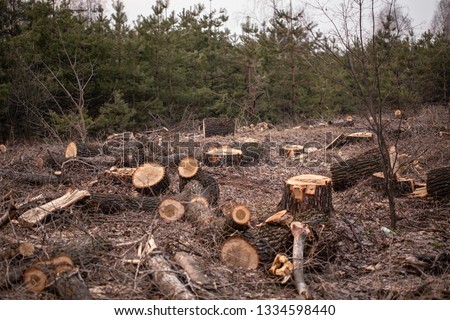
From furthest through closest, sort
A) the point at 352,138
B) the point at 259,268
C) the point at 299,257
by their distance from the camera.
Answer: the point at 352,138, the point at 259,268, the point at 299,257

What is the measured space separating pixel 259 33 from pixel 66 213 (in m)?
15.7

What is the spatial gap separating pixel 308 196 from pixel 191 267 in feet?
6.38

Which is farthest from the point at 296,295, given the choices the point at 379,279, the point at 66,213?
the point at 66,213

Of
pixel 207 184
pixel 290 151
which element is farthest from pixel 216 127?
pixel 207 184

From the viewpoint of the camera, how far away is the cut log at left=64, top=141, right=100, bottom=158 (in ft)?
27.3

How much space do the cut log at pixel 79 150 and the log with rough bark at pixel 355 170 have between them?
4523 millimetres

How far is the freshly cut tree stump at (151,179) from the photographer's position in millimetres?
6332

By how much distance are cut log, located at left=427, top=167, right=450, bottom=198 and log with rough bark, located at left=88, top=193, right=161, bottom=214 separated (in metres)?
3.70

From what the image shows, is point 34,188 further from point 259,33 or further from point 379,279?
point 259,33

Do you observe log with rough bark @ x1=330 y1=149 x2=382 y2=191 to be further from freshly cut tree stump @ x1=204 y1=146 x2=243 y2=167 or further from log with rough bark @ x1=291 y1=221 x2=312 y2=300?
log with rough bark @ x1=291 y1=221 x2=312 y2=300

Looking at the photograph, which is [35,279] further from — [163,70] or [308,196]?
[163,70]

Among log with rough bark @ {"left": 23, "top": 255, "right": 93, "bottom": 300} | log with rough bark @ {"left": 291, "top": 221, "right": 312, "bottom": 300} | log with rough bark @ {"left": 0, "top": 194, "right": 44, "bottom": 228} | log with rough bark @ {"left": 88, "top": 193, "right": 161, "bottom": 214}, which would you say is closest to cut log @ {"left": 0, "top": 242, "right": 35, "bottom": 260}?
log with rough bark @ {"left": 23, "top": 255, "right": 93, "bottom": 300}

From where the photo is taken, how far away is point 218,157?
857cm

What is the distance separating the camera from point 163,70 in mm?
16969
